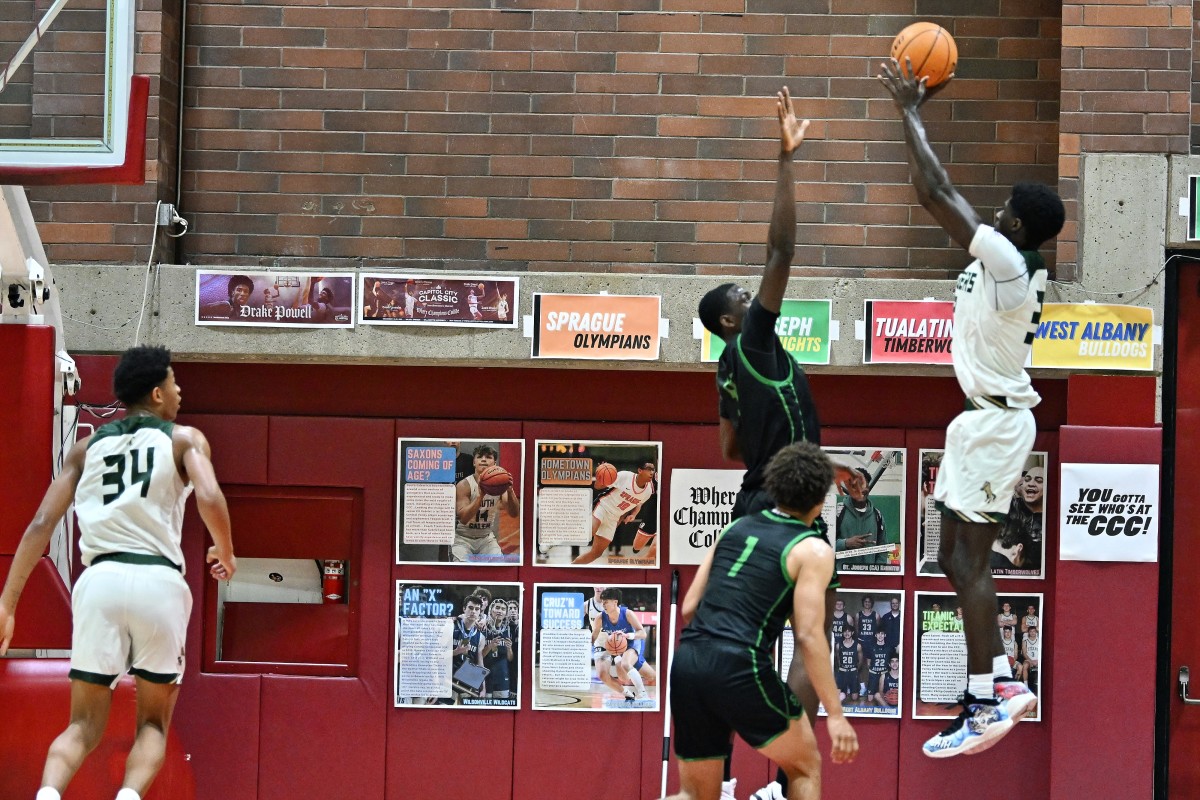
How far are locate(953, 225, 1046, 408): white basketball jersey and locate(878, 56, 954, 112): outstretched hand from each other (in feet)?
2.22

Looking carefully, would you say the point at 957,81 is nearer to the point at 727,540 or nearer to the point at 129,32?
the point at 727,540

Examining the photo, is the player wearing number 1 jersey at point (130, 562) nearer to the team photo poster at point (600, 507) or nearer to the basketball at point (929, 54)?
the team photo poster at point (600, 507)

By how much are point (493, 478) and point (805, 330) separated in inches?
82.4

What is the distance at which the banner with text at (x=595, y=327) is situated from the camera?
8391mm

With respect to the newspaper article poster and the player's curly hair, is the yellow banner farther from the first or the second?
the player's curly hair

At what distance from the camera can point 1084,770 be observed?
824cm

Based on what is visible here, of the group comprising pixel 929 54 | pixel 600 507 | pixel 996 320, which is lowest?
pixel 600 507

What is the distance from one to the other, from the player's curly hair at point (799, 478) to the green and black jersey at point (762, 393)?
556mm

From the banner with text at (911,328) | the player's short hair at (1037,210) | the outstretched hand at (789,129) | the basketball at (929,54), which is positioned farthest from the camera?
the banner with text at (911,328)

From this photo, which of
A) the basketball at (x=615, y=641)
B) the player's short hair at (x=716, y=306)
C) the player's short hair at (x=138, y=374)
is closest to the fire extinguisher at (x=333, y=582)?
the basketball at (x=615, y=641)

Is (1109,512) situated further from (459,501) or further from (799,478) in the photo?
(459,501)

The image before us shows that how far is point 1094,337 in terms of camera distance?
26.9 feet

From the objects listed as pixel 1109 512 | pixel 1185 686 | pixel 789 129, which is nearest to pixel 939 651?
pixel 1109 512

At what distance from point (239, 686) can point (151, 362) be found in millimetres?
2887
